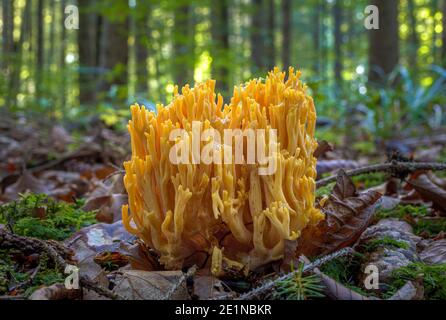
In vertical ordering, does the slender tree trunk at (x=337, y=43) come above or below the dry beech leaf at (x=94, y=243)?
above

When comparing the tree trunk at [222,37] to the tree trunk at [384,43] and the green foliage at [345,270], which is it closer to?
the tree trunk at [384,43]

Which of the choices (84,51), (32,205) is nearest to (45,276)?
(32,205)

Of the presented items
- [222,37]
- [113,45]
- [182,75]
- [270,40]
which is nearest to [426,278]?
[113,45]

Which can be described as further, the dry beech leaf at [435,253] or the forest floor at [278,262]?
the dry beech leaf at [435,253]

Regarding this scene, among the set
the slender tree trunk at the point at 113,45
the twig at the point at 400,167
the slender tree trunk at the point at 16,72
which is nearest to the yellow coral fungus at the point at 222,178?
the twig at the point at 400,167

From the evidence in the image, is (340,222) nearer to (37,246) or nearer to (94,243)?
(94,243)

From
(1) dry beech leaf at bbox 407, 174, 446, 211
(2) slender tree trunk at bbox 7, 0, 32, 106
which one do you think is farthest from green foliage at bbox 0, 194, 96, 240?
(2) slender tree trunk at bbox 7, 0, 32, 106

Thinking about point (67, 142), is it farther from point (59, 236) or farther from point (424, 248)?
point (424, 248)
